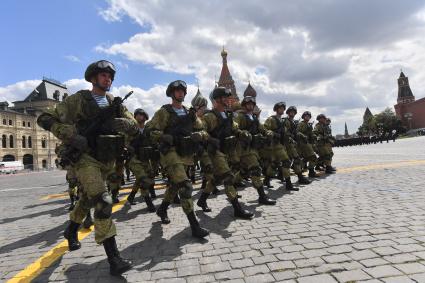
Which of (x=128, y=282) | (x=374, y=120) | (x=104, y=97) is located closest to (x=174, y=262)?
(x=128, y=282)

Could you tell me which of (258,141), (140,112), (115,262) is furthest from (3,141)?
(115,262)

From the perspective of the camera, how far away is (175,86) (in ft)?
16.0

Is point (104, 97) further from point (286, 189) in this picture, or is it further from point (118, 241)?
point (286, 189)

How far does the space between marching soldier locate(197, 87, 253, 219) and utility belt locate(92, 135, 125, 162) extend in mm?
1888

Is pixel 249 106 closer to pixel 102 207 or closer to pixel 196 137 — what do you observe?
pixel 196 137

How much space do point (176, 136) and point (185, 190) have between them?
2.83 feet

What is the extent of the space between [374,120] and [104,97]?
110 m

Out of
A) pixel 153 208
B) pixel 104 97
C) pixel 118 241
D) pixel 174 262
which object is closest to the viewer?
pixel 174 262

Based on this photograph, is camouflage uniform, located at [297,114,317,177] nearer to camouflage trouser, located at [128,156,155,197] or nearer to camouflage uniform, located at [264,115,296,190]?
camouflage uniform, located at [264,115,296,190]

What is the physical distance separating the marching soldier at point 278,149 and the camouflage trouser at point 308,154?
176 cm

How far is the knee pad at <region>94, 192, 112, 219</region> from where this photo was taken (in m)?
3.46

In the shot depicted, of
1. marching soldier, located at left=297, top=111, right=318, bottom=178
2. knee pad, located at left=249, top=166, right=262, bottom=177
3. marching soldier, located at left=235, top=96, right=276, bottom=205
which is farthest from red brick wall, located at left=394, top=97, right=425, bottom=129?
knee pad, located at left=249, top=166, right=262, bottom=177

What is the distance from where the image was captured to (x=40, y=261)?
381 cm

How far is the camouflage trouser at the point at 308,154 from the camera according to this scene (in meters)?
9.91
